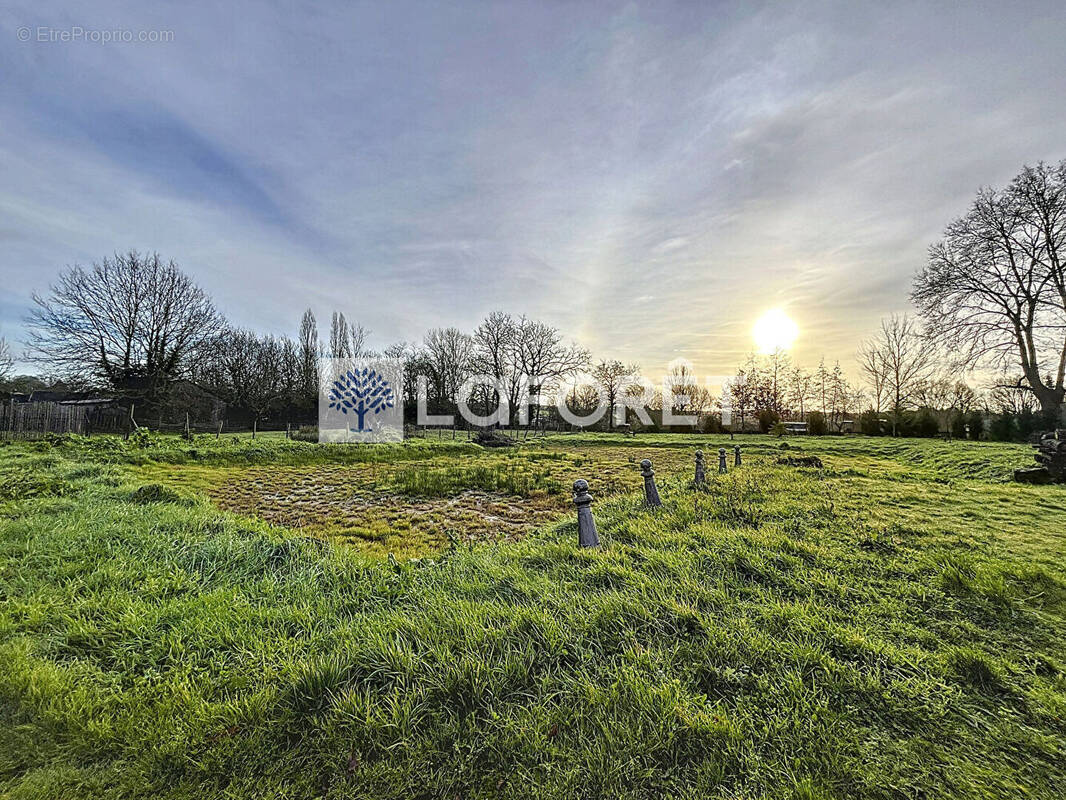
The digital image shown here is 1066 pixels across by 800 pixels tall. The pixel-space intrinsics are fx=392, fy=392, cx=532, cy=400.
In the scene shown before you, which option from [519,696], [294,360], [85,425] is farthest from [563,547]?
[294,360]

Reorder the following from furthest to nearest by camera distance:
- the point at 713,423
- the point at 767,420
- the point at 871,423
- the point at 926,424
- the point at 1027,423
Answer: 1. the point at 713,423
2. the point at 767,420
3. the point at 871,423
4. the point at 926,424
5. the point at 1027,423

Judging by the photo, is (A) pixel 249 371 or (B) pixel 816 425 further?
(A) pixel 249 371

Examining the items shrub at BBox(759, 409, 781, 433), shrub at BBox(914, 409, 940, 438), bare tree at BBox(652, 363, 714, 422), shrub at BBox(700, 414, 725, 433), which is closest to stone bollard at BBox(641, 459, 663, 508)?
shrub at BBox(914, 409, 940, 438)

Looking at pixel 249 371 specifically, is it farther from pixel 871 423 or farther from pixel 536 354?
pixel 871 423

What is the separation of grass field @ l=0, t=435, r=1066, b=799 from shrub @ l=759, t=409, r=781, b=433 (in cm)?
2842

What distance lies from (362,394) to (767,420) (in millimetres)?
29135

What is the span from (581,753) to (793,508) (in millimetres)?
4853

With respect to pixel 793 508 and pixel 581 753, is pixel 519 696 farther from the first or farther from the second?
pixel 793 508

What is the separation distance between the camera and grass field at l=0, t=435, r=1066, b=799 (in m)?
1.53

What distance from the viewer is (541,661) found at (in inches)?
83.7

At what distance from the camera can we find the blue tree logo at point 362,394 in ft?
76.8

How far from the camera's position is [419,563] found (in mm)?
3873

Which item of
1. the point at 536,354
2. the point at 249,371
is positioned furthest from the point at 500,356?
the point at 249,371

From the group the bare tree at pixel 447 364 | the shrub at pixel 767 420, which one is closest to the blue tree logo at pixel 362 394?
the bare tree at pixel 447 364
